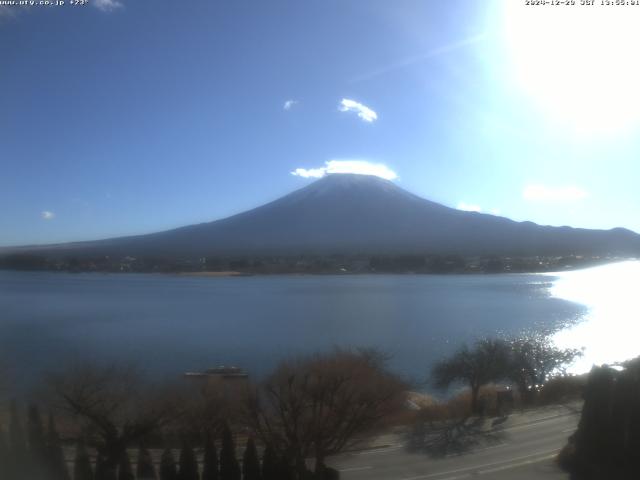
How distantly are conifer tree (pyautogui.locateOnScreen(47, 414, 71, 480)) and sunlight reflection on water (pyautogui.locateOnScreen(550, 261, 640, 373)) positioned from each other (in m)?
4.43

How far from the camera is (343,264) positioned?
25.9m

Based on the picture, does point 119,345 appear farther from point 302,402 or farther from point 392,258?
point 392,258

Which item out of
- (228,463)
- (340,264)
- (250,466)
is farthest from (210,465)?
(340,264)

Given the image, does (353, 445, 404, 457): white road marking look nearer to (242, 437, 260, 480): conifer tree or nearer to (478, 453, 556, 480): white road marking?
(478, 453, 556, 480): white road marking

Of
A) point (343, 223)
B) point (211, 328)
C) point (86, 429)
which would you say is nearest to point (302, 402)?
point (86, 429)

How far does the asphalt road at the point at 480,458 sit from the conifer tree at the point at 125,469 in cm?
117

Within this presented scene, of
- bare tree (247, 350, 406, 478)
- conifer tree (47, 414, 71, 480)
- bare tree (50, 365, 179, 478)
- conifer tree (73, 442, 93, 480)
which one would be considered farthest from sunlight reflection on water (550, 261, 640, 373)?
conifer tree (47, 414, 71, 480)

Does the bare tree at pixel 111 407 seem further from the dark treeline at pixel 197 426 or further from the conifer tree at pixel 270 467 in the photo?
the conifer tree at pixel 270 467

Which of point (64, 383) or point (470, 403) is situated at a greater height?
point (64, 383)

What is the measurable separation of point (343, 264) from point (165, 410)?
2206 cm

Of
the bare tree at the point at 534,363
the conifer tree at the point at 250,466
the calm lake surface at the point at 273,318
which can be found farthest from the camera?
the calm lake surface at the point at 273,318

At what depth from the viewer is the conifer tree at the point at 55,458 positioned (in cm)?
315

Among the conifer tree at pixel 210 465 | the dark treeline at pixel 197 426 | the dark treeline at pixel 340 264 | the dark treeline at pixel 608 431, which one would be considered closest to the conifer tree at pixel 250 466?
the dark treeline at pixel 197 426

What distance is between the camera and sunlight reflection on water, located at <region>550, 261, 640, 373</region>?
889cm
